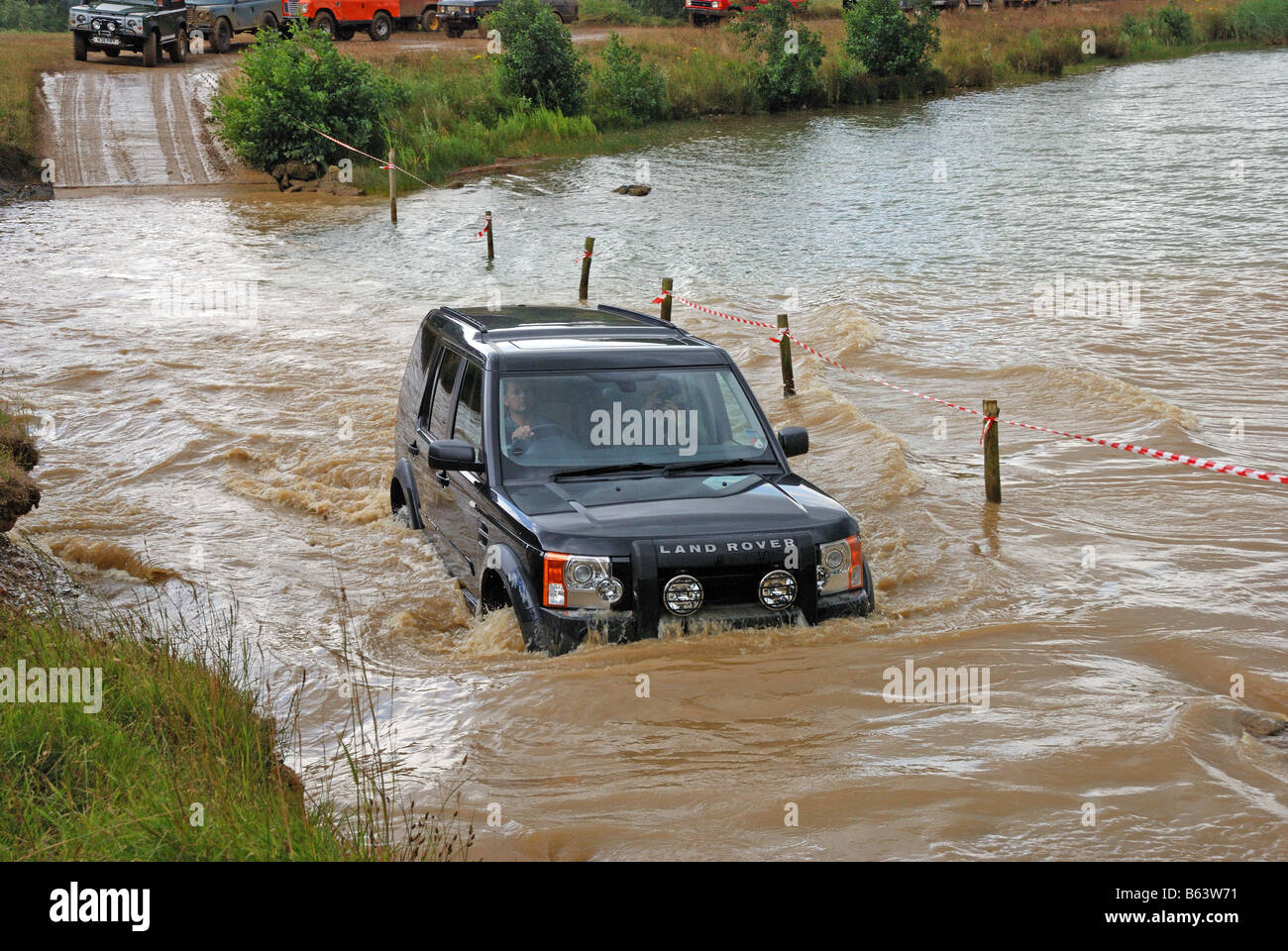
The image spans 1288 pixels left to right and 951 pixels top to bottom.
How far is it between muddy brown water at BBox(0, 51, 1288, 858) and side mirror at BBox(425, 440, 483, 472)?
930 mm

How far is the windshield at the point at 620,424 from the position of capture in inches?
281

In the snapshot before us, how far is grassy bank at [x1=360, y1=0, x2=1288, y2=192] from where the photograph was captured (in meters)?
34.4

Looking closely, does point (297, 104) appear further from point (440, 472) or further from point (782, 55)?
point (440, 472)

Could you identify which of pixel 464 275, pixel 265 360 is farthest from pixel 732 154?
pixel 265 360

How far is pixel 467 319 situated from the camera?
8445 millimetres

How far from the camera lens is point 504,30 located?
3628 cm

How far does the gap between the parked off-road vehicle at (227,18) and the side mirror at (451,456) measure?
35716 mm

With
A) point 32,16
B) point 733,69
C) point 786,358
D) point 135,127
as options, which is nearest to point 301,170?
point 135,127

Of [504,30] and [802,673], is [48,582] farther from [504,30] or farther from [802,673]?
[504,30]

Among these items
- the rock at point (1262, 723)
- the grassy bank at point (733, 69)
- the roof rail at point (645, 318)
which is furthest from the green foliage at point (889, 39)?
the rock at point (1262, 723)

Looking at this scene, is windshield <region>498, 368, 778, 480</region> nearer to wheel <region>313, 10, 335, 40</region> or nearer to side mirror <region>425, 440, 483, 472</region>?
side mirror <region>425, 440, 483, 472</region>

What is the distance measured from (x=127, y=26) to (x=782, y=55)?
63.3 feet
